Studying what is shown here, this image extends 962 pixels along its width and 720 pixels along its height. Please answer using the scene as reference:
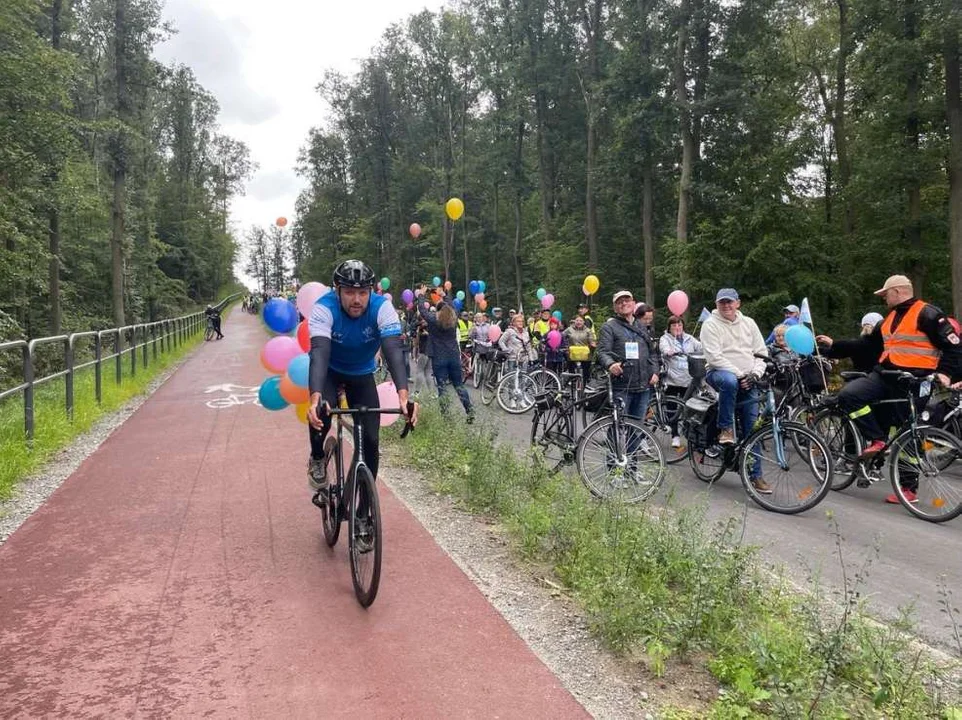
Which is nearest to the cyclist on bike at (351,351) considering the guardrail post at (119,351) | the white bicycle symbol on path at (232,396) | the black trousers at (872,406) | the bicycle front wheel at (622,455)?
the bicycle front wheel at (622,455)

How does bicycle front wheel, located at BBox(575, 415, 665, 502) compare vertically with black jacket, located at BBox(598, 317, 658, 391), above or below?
below

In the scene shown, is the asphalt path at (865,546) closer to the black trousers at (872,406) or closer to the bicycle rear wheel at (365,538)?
the black trousers at (872,406)

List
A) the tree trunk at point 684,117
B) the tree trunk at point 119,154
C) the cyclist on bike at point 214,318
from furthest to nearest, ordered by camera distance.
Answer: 1. the cyclist on bike at point 214,318
2. the tree trunk at point 119,154
3. the tree trunk at point 684,117

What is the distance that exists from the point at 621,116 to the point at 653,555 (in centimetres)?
2556

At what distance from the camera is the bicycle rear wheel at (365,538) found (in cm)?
393

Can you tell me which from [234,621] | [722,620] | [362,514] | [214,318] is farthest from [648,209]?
[234,621]

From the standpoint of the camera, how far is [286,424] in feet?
32.0

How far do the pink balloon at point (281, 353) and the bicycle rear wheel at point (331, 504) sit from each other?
1.78m

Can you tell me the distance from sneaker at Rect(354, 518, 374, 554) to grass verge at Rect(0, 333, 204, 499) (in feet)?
12.8

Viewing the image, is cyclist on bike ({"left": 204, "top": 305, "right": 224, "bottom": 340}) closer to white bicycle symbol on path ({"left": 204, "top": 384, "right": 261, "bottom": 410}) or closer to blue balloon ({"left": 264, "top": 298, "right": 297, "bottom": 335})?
white bicycle symbol on path ({"left": 204, "top": 384, "right": 261, "bottom": 410})

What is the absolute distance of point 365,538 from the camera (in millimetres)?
4078

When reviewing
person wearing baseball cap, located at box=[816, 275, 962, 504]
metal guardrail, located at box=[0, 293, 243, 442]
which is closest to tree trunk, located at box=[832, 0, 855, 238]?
person wearing baseball cap, located at box=[816, 275, 962, 504]

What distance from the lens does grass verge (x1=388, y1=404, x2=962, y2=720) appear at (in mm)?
2924

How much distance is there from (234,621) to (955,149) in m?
21.0
